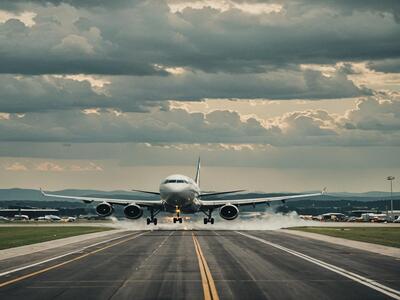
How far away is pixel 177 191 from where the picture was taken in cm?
7344

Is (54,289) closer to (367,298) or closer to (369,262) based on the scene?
(367,298)

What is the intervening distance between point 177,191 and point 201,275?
45.6m

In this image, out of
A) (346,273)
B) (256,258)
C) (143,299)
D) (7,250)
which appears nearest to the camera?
(143,299)

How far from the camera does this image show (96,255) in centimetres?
4081

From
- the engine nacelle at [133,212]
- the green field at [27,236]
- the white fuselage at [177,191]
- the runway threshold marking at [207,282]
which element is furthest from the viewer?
the engine nacelle at [133,212]

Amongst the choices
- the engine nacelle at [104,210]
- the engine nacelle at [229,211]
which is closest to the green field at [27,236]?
the engine nacelle at [104,210]

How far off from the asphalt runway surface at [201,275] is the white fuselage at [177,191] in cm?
3039

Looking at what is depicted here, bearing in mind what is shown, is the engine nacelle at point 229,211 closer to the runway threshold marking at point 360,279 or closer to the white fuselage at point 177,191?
the white fuselage at point 177,191

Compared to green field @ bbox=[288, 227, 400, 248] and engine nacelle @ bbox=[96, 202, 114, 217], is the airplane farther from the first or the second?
green field @ bbox=[288, 227, 400, 248]

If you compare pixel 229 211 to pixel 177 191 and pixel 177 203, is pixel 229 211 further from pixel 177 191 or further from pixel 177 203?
pixel 177 191

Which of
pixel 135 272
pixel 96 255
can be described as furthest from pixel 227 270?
pixel 96 255

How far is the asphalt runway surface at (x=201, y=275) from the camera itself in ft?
72.1

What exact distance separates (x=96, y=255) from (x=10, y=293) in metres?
18.8

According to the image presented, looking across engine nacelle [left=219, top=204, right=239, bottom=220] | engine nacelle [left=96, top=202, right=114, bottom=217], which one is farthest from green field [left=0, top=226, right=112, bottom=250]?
engine nacelle [left=219, top=204, right=239, bottom=220]
